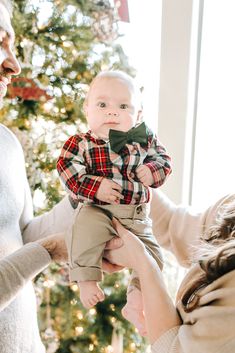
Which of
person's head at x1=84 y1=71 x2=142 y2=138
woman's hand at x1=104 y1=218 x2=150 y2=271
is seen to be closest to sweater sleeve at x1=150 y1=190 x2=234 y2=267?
woman's hand at x1=104 y1=218 x2=150 y2=271

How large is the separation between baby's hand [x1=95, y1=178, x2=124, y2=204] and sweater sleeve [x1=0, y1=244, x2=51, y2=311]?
1.12 feet

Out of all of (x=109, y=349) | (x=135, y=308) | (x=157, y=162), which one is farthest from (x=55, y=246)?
(x=109, y=349)

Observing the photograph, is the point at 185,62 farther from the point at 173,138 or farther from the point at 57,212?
the point at 57,212

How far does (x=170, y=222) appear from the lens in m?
1.90

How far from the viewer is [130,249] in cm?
137

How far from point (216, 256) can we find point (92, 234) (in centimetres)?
38

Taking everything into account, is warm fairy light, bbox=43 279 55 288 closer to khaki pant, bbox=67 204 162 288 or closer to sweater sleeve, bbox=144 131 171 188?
khaki pant, bbox=67 204 162 288

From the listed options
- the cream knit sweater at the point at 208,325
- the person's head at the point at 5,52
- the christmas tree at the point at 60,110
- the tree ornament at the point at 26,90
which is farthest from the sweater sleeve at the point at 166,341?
the tree ornament at the point at 26,90

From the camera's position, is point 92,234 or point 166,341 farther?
point 92,234

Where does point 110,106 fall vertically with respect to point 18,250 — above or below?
above

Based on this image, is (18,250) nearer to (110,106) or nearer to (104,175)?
(104,175)

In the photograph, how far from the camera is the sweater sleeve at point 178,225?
1829mm

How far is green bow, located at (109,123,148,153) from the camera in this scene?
1352 millimetres

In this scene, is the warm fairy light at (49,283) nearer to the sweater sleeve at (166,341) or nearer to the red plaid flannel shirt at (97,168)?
the red plaid flannel shirt at (97,168)
